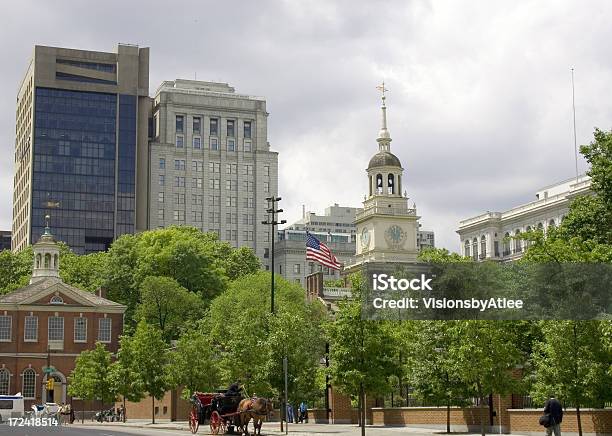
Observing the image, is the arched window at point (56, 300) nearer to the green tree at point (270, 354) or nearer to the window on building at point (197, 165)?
the green tree at point (270, 354)

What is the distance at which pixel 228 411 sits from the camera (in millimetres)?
41625

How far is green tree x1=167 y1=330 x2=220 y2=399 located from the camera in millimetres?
61625

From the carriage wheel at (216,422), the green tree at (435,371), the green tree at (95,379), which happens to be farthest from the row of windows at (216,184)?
the carriage wheel at (216,422)

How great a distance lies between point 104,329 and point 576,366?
64.4 metres

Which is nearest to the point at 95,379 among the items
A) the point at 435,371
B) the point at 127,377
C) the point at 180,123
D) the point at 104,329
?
the point at 127,377

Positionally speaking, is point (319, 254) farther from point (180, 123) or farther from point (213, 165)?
point (180, 123)

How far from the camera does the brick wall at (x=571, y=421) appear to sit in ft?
122

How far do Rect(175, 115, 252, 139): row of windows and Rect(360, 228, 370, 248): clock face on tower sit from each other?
7657 centimetres

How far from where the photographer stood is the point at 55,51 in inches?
6772

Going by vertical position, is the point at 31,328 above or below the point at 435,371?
above

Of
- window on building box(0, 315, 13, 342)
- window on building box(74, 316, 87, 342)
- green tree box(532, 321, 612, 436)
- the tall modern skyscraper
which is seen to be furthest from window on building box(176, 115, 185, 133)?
green tree box(532, 321, 612, 436)

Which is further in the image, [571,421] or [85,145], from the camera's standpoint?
[85,145]

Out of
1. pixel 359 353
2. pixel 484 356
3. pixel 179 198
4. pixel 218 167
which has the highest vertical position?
pixel 218 167

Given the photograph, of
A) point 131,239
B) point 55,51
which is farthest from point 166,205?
point 131,239
